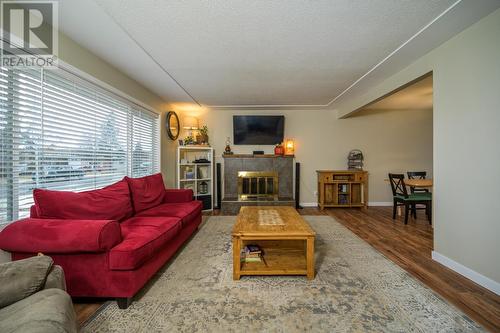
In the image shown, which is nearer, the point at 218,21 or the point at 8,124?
the point at 8,124

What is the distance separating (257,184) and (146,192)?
269 cm

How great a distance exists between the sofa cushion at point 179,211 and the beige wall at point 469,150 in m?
2.97

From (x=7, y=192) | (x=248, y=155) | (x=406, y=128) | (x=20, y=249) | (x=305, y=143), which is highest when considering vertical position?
(x=406, y=128)

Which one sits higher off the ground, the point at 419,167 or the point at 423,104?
the point at 423,104

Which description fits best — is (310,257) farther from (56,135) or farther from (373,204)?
(373,204)

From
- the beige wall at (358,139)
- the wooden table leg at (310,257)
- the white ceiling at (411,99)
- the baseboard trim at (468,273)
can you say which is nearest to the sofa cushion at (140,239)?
the wooden table leg at (310,257)

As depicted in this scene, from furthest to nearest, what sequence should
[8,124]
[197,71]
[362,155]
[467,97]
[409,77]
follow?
[362,155] → [197,71] → [409,77] → [467,97] → [8,124]

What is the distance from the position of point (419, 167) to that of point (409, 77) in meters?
3.53

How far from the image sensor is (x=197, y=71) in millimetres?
2965

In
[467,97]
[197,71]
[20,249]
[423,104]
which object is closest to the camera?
[20,249]

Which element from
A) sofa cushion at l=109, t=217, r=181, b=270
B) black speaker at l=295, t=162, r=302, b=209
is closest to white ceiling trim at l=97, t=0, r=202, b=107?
sofa cushion at l=109, t=217, r=181, b=270

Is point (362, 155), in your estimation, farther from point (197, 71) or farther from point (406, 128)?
point (197, 71)

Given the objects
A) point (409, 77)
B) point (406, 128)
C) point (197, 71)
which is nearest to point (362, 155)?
point (406, 128)

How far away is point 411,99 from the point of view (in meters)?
4.39
